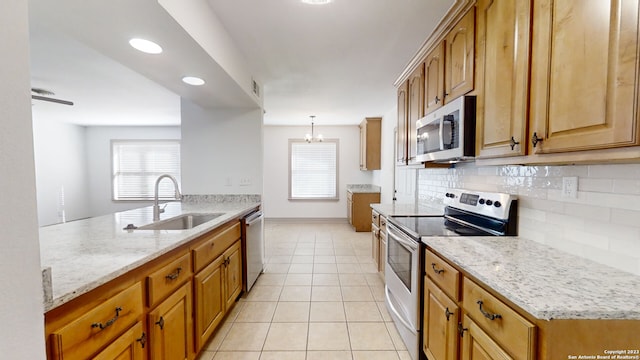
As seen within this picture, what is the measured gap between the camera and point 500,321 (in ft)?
3.27

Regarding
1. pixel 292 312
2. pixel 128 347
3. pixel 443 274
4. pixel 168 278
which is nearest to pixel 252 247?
pixel 292 312

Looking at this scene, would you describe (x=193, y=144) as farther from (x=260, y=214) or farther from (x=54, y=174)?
(x=54, y=174)

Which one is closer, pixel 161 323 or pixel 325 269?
pixel 161 323

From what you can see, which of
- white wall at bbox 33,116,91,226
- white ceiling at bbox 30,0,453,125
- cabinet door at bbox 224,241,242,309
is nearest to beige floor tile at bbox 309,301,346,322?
cabinet door at bbox 224,241,242,309

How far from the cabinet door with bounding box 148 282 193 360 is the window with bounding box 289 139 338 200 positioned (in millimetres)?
5102

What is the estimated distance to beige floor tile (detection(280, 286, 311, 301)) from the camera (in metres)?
2.77

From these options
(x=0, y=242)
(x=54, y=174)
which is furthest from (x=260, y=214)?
(x=54, y=174)

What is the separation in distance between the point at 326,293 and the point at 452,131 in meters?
2.06

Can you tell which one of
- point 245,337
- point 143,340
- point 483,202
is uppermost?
point 483,202

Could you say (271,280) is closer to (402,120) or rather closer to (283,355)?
(283,355)

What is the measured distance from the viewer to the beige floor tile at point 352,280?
310 cm

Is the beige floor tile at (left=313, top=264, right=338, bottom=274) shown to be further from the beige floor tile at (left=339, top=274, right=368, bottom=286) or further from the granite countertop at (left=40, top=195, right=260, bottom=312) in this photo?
the granite countertop at (left=40, top=195, right=260, bottom=312)

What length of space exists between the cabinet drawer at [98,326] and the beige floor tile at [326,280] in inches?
86.1

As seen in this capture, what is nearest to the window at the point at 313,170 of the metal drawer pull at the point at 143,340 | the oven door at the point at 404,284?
the oven door at the point at 404,284
